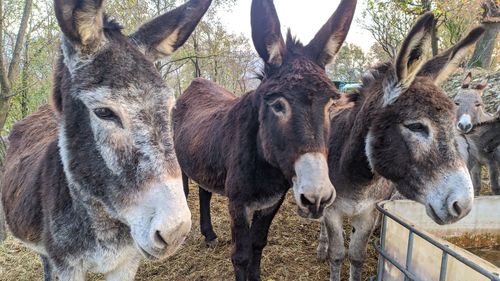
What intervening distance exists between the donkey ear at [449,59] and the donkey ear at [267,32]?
1.04 meters

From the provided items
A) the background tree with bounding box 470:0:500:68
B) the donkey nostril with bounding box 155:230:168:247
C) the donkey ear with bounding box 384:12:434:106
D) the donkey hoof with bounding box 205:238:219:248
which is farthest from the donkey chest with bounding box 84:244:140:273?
the background tree with bounding box 470:0:500:68

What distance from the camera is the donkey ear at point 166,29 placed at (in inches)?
72.2

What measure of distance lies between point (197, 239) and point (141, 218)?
118 inches

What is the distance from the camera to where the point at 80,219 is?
189cm

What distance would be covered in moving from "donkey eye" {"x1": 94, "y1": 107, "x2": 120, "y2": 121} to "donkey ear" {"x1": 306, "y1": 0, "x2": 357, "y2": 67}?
4.81 ft

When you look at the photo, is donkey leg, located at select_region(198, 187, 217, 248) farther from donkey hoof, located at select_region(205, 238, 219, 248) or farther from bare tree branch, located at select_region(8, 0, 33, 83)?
bare tree branch, located at select_region(8, 0, 33, 83)

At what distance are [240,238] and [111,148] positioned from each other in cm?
152

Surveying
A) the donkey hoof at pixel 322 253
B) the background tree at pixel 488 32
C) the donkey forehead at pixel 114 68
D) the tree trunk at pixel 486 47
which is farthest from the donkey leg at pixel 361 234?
the tree trunk at pixel 486 47

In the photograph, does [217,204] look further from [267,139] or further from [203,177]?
[267,139]

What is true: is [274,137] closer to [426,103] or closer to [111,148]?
[426,103]

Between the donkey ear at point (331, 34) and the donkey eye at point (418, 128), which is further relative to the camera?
the donkey ear at point (331, 34)

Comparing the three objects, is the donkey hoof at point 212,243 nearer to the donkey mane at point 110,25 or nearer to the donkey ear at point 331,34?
the donkey ear at point 331,34

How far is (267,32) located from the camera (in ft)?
7.62

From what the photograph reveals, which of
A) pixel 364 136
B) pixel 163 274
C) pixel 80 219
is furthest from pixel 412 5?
pixel 80 219
